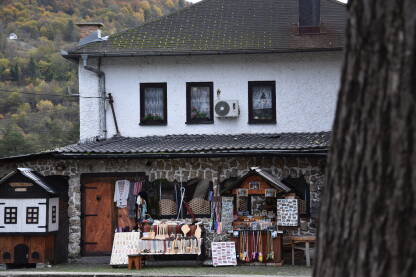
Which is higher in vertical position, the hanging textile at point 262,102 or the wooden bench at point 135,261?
the hanging textile at point 262,102

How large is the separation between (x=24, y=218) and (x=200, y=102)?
584cm

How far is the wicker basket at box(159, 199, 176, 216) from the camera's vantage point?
18484 mm

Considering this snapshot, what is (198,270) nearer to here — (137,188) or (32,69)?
(137,188)

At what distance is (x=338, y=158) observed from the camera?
11.6 ft

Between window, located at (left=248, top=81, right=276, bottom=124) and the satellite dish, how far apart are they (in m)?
0.66

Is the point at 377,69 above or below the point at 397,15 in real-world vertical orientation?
below

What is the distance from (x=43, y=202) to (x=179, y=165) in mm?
3311

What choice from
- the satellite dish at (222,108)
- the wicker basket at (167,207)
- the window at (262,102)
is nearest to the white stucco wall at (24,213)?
the wicker basket at (167,207)

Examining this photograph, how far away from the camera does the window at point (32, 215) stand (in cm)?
1772

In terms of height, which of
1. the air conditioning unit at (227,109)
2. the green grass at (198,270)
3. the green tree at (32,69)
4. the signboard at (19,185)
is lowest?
the green grass at (198,270)

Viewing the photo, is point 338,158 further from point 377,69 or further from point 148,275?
point 148,275

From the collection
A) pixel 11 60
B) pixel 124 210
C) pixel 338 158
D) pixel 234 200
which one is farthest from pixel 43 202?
pixel 11 60

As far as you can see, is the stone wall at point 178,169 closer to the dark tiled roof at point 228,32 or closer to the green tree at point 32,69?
the dark tiled roof at point 228,32

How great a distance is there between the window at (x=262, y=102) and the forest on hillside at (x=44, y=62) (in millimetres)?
24604
